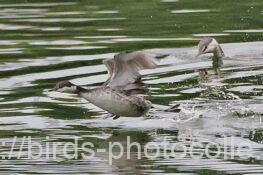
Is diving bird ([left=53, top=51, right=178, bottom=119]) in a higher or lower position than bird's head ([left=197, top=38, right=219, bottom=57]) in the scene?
lower

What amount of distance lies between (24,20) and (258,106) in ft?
35.5

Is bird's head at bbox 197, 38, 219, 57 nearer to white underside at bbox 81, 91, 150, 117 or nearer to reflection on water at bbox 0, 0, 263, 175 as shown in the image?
reflection on water at bbox 0, 0, 263, 175

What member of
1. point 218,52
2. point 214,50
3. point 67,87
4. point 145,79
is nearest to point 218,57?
point 218,52

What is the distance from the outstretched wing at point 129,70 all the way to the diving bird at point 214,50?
4437 millimetres

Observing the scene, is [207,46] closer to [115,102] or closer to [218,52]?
[218,52]

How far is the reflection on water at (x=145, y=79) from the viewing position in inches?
457

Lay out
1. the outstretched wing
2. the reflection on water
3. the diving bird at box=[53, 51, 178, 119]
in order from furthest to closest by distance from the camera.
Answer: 1. the diving bird at box=[53, 51, 178, 119]
2. the outstretched wing
3. the reflection on water

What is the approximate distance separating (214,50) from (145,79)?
1.97 metres

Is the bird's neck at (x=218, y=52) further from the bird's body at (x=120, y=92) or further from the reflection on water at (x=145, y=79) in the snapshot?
the bird's body at (x=120, y=92)

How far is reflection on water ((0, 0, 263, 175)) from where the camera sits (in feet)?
38.1

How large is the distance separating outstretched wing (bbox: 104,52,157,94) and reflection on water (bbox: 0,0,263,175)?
1.87 feet

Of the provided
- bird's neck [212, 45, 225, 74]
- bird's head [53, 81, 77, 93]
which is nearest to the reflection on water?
bird's neck [212, 45, 225, 74]

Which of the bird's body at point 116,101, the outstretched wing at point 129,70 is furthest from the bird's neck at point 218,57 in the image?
the outstretched wing at point 129,70

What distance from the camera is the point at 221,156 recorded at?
1145 cm
